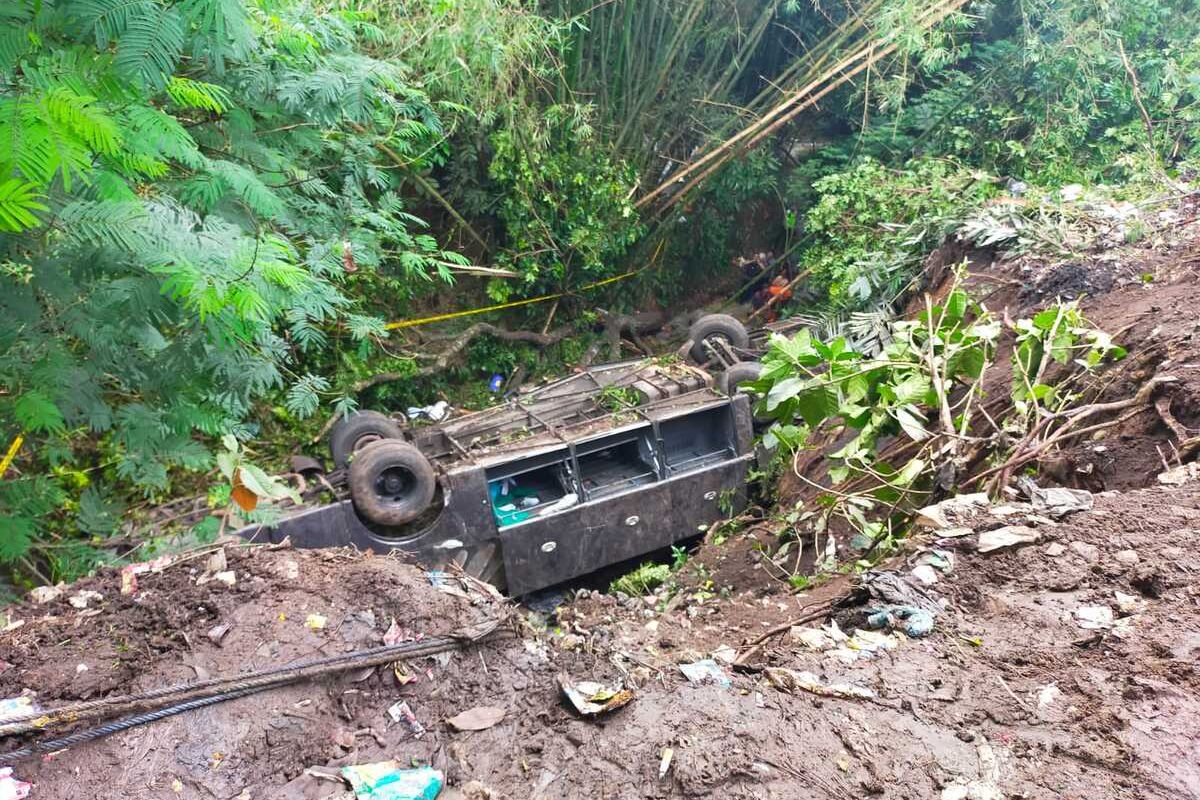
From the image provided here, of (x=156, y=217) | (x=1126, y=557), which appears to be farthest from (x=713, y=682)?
(x=156, y=217)

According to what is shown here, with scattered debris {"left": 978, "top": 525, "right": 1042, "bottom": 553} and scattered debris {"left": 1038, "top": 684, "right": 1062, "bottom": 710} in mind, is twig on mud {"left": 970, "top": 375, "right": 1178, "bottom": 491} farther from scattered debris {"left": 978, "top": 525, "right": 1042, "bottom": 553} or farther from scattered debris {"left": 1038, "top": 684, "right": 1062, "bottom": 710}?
scattered debris {"left": 1038, "top": 684, "right": 1062, "bottom": 710}

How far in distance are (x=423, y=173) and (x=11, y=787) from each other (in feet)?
21.7

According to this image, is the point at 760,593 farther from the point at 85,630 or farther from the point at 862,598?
the point at 85,630

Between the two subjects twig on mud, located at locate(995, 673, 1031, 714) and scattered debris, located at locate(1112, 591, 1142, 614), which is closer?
twig on mud, located at locate(995, 673, 1031, 714)

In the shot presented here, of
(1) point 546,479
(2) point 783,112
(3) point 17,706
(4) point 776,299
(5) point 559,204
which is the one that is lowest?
(1) point 546,479

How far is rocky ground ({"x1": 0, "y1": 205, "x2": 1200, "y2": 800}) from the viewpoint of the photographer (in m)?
1.80

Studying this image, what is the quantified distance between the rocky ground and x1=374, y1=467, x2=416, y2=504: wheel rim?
2.44 metres

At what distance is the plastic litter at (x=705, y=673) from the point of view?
220 centimetres

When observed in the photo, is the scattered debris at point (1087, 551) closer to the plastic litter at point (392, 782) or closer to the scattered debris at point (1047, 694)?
the scattered debris at point (1047, 694)

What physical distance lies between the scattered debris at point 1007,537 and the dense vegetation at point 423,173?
2.61 metres

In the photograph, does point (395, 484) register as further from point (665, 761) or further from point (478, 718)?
point (665, 761)

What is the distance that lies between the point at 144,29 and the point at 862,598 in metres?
2.70

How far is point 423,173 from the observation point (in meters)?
7.52

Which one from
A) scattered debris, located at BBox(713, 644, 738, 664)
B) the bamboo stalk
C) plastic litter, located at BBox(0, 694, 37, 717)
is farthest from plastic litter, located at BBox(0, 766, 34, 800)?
the bamboo stalk
